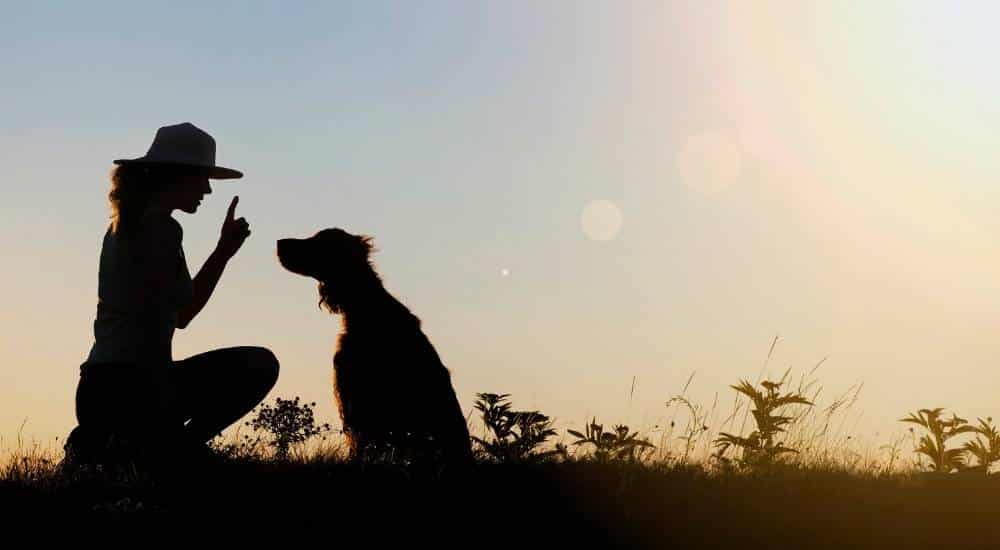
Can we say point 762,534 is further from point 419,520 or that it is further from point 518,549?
point 419,520

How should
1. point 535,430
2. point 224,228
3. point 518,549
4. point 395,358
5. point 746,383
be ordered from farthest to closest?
point 395,358, point 746,383, point 535,430, point 224,228, point 518,549

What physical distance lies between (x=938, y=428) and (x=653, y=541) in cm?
315

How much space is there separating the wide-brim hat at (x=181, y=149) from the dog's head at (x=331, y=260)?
2.59 metres

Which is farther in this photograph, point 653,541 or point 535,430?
point 535,430

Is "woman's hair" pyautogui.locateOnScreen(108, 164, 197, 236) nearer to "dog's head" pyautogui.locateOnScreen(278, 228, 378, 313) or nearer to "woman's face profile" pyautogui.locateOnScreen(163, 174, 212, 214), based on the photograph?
"woman's face profile" pyautogui.locateOnScreen(163, 174, 212, 214)

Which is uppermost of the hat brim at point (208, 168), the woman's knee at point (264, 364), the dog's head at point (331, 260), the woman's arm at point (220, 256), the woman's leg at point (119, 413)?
the dog's head at point (331, 260)

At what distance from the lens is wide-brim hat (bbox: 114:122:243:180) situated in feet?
20.9

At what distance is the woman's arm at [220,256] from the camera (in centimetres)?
655

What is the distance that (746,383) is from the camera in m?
7.80

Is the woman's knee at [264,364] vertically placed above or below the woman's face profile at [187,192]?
below

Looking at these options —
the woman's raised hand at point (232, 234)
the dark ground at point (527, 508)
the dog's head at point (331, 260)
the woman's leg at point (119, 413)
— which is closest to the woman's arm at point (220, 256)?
the woman's raised hand at point (232, 234)

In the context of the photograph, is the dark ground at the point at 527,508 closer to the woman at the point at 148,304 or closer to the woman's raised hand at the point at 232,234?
the woman at the point at 148,304

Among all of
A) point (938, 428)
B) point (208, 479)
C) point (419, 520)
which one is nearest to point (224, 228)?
point (208, 479)

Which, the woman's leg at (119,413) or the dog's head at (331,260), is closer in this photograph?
the woman's leg at (119,413)
